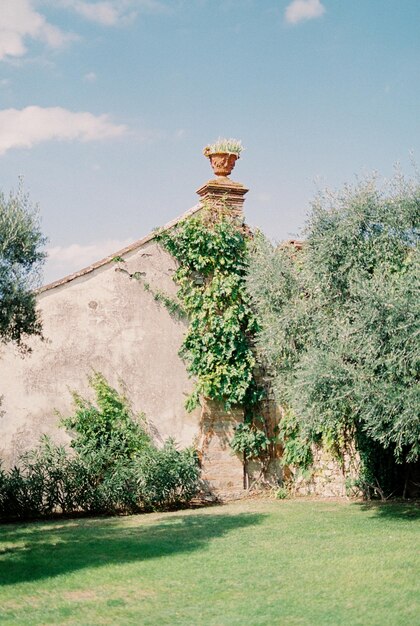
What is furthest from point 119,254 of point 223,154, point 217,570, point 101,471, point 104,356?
point 217,570

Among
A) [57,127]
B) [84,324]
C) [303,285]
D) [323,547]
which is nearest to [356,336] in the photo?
[303,285]

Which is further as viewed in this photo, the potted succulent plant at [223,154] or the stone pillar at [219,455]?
the potted succulent plant at [223,154]

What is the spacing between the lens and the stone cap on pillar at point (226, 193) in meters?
15.4

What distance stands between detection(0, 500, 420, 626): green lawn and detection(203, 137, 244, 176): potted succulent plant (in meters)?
7.48

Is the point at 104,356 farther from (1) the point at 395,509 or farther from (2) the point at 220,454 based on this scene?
(1) the point at 395,509

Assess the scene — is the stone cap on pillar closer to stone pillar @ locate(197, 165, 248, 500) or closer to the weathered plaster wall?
the weathered plaster wall

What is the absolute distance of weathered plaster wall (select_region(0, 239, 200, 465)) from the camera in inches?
539

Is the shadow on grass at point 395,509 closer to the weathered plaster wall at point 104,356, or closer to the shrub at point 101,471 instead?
the shrub at point 101,471

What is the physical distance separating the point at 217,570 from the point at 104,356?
6.88 m

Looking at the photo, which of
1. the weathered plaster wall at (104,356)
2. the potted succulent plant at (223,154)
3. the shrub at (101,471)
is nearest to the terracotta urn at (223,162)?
the potted succulent plant at (223,154)

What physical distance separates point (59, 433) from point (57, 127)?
8.11 metres

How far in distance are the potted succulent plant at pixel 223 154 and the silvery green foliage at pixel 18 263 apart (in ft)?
22.7

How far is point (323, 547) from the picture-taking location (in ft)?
31.1

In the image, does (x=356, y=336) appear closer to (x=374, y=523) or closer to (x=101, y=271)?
(x=374, y=523)
